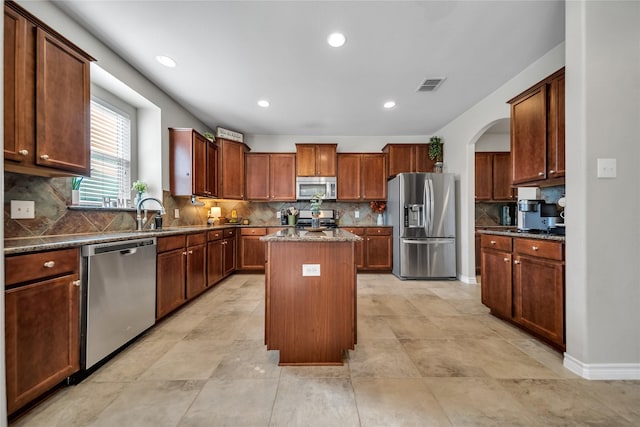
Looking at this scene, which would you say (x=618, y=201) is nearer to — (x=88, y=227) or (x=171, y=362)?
(x=171, y=362)

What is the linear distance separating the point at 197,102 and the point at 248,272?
304 cm

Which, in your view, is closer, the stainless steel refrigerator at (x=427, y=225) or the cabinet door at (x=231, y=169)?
the stainless steel refrigerator at (x=427, y=225)

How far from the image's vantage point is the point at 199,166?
387 cm

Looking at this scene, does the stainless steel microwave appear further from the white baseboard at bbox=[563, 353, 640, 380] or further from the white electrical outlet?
the white baseboard at bbox=[563, 353, 640, 380]

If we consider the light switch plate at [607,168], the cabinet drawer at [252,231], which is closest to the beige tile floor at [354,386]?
the light switch plate at [607,168]

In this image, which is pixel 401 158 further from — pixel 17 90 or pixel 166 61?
pixel 17 90

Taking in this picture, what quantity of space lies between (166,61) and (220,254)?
2652 mm

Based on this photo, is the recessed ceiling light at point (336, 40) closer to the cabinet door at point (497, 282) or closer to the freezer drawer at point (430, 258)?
the cabinet door at point (497, 282)

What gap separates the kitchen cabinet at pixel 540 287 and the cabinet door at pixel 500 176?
3.09 meters

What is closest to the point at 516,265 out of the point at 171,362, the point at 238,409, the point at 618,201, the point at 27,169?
the point at 618,201

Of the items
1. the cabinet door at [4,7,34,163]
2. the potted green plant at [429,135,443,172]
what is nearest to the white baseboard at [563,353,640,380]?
the potted green plant at [429,135,443,172]

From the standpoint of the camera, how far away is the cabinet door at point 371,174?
5133mm

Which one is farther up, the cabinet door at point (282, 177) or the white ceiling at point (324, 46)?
the white ceiling at point (324, 46)

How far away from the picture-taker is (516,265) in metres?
2.42
